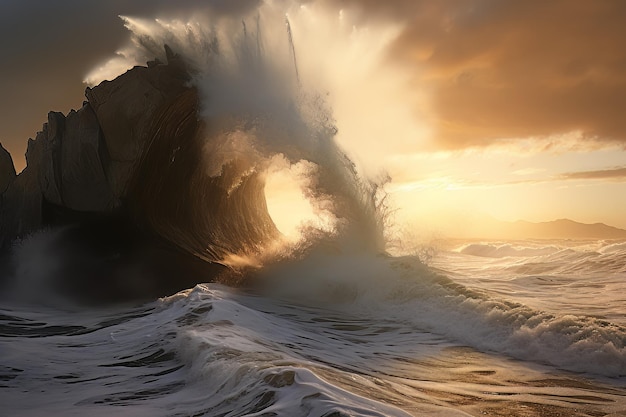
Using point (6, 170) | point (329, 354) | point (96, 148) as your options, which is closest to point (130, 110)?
point (96, 148)

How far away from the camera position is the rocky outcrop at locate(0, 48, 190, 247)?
43.3 ft

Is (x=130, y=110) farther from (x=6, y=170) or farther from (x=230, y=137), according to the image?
(x=6, y=170)

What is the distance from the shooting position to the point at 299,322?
8852mm

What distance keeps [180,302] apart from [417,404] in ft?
19.0

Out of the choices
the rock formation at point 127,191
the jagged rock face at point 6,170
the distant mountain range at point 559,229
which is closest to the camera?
the rock formation at point 127,191

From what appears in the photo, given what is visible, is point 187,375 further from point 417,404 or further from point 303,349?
point 417,404

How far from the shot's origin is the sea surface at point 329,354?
432cm

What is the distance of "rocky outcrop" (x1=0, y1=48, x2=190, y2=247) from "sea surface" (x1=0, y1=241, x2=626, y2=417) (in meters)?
3.70

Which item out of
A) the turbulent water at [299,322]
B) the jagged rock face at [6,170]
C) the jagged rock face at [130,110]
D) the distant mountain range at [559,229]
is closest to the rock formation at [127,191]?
the jagged rock face at [130,110]

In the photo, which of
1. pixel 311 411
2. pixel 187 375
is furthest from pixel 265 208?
pixel 311 411

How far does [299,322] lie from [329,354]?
7.93 feet

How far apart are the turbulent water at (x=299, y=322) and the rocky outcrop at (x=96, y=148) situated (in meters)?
0.84

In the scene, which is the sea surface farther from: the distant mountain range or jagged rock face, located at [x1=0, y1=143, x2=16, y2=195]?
the distant mountain range

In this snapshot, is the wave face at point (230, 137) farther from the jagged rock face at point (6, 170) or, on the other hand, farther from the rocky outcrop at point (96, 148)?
the jagged rock face at point (6, 170)
